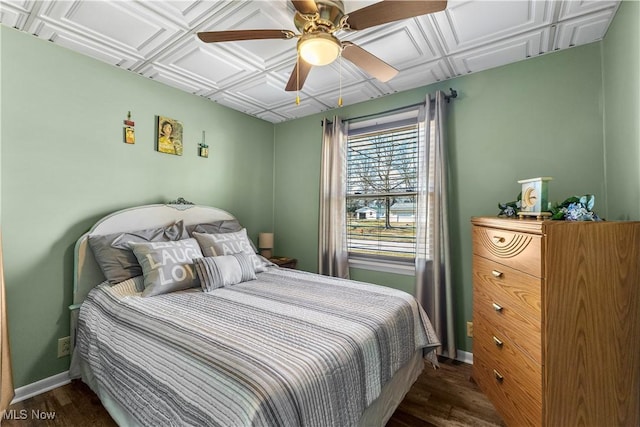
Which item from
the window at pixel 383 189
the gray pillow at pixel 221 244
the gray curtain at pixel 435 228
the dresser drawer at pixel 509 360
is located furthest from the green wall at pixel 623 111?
the gray pillow at pixel 221 244

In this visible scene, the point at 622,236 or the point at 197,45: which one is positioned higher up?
the point at 197,45

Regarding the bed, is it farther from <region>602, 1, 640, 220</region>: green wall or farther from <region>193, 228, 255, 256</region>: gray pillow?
<region>602, 1, 640, 220</region>: green wall

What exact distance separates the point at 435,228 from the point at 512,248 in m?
1.00

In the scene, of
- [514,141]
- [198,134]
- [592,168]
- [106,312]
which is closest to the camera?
[106,312]

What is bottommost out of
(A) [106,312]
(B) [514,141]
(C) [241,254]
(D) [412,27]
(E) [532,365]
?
(E) [532,365]

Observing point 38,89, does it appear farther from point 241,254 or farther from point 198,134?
point 241,254

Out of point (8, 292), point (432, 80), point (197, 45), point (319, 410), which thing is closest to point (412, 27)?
point (432, 80)

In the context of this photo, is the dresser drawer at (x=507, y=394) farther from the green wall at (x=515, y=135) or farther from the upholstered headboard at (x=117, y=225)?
the upholstered headboard at (x=117, y=225)

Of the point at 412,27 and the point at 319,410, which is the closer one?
the point at 319,410

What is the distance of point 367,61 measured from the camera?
70.9 inches

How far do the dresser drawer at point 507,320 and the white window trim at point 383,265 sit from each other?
81 centimetres

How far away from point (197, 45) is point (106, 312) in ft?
6.35

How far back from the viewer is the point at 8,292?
1.90 meters

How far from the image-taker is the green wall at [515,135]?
2.05m
